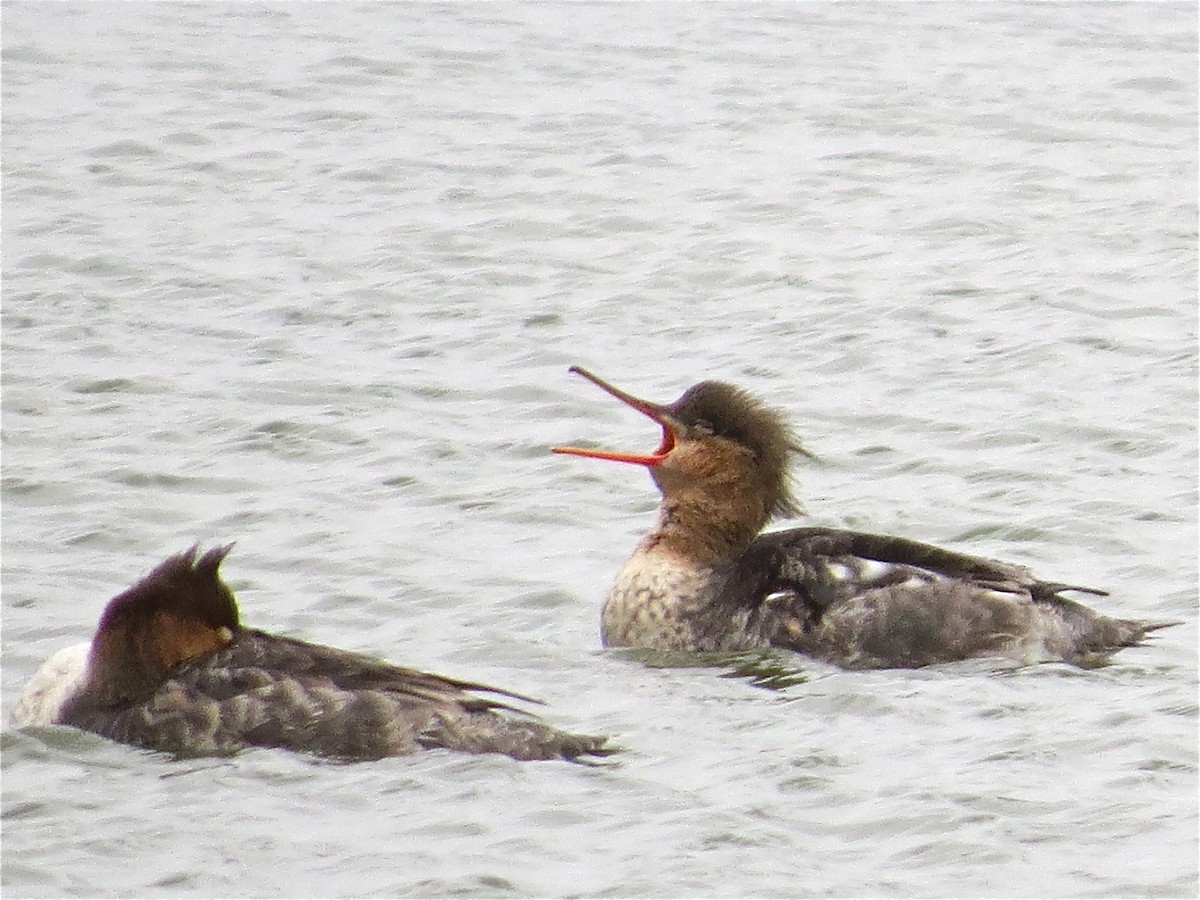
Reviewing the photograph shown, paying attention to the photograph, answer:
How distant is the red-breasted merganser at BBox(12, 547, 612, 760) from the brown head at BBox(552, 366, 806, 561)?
6.42 ft

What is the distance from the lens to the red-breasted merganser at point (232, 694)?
8.00 m

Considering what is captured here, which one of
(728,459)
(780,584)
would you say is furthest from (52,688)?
(728,459)

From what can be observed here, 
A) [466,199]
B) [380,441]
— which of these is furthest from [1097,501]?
[466,199]

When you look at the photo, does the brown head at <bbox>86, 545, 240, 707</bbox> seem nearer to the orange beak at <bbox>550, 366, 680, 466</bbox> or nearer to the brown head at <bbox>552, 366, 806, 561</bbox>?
the orange beak at <bbox>550, 366, 680, 466</bbox>

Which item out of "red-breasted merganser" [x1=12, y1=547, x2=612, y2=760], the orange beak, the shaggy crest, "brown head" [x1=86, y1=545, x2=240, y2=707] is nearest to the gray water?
"red-breasted merganser" [x1=12, y1=547, x2=612, y2=760]

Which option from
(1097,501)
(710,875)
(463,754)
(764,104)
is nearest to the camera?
(710,875)

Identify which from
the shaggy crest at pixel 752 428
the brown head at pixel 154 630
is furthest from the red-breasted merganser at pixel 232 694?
the shaggy crest at pixel 752 428

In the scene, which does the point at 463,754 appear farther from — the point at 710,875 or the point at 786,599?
the point at 786,599

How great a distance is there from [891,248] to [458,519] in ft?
17.4

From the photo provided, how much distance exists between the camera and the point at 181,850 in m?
7.31

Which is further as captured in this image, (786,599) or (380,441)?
(380,441)

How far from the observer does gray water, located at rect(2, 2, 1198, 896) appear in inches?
299

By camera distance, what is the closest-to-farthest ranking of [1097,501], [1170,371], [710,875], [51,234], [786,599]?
[710,875], [786,599], [1097,501], [1170,371], [51,234]

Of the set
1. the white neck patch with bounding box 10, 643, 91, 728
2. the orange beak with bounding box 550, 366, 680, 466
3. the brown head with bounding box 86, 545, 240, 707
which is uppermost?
the orange beak with bounding box 550, 366, 680, 466
